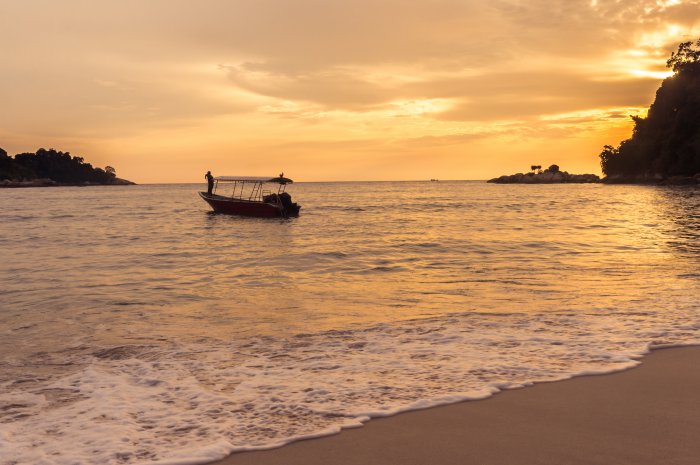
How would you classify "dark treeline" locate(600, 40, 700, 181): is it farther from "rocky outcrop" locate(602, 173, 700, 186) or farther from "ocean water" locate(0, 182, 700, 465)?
"ocean water" locate(0, 182, 700, 465)

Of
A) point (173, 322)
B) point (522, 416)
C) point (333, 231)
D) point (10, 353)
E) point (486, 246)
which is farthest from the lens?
point (333, 231)

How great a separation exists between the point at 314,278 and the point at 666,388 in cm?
1110

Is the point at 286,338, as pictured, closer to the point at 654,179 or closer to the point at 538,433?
the point at 538,433

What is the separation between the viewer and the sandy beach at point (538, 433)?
412cm

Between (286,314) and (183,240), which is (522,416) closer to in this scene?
(286,314)

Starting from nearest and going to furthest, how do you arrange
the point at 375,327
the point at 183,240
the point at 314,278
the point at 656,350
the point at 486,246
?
the point at 656,350
the point at 375,327
the point at 314,278
the point at 486,246
the point at 183,240

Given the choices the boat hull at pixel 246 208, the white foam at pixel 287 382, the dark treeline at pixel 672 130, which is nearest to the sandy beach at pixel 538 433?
the white foam at pixel 287 382

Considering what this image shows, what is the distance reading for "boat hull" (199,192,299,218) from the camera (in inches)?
1714

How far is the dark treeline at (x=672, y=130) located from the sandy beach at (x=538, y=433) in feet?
370

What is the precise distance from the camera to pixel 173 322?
10.1m

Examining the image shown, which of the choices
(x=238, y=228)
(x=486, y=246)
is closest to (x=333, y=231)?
(x=238, y=228)

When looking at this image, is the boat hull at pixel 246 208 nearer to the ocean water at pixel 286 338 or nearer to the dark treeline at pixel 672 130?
the ocean water at pixel 286 338

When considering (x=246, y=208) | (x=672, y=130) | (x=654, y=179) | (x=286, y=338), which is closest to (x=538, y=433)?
(x=286, y=338)

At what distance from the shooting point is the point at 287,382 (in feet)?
20.6
